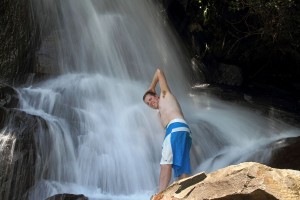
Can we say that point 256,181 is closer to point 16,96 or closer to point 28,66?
point 16,96

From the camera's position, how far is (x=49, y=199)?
5473 millimetres

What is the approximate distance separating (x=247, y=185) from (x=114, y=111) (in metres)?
5.67

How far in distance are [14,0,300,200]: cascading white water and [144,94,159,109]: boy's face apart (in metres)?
1.50

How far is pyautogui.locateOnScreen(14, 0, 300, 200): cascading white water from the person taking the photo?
671 centimetres

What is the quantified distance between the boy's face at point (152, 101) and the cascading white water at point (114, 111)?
1502mm

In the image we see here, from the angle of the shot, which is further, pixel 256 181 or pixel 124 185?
pixel 124 185

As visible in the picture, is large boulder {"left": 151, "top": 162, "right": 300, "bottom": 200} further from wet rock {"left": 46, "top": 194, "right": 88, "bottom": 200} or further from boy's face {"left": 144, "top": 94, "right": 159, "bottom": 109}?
wet rock {"left": 46, "top": 194, "right": 88, "bottom": 200}

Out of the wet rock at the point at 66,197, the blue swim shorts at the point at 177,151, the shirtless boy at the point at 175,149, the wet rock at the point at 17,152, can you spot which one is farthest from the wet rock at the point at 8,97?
the blue swim shorts at the point at 177,151

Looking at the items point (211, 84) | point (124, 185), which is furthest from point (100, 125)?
point (211, 84)

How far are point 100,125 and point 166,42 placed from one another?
5.01 metres

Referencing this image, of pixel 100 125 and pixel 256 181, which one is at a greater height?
pixel 256 181

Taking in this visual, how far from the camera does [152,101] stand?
18.4ft

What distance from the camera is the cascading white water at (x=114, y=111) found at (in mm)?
6711

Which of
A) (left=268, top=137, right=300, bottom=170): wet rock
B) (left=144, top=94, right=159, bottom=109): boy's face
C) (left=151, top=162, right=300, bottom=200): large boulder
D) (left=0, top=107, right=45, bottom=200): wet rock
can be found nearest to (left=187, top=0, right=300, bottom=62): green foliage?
(left=268, top=137, right=300, bottom=170): wet rock
